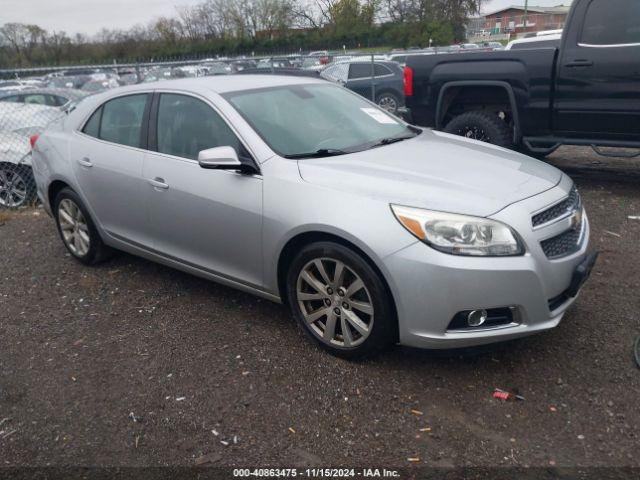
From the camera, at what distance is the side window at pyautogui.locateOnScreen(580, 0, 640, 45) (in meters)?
6.00

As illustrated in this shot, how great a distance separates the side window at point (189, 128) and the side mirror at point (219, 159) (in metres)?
0.17

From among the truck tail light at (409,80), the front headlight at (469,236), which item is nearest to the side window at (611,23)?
the truck tail light at (409,80)

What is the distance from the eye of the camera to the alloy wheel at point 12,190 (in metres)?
7.59

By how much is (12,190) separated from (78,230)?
3.13 metres

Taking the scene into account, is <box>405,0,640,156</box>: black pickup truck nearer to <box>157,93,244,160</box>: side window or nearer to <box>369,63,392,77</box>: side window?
<box>157,93,244,160</box>: side window

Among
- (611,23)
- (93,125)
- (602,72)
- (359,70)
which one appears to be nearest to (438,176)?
(93,125)

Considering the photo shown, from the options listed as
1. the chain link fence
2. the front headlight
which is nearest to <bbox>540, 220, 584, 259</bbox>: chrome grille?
the front headlight

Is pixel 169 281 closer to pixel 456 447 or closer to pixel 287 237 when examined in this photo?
pixel 287 237

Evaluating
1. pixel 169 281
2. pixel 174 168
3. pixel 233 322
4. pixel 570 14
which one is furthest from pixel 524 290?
pixel 570 14

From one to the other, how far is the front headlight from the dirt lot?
59 cm

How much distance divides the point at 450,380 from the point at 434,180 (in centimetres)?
112

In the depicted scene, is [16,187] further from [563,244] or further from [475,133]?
[563,244]

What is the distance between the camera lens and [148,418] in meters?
3.12

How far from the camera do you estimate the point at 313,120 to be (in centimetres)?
410
